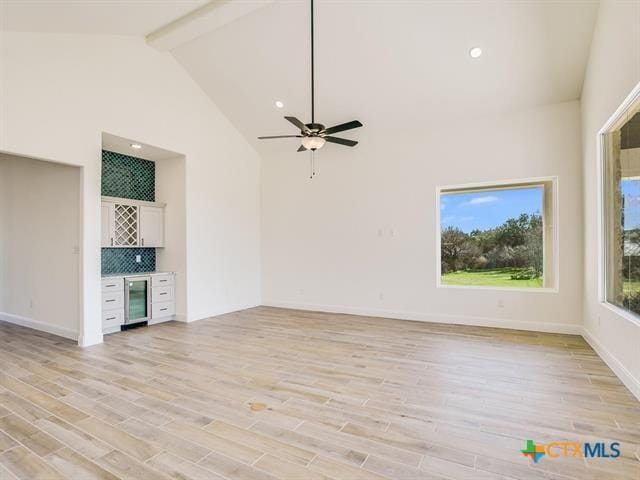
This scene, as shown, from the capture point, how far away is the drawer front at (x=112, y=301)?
5.18 metres

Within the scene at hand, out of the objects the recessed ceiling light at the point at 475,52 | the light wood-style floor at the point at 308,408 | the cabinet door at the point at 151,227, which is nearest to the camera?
the light wood-style floor at the point at 308,408

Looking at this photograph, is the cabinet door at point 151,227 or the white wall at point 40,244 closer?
the white wall at point 40,244

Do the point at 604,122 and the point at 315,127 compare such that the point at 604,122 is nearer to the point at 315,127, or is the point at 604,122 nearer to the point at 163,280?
the point at 315,127

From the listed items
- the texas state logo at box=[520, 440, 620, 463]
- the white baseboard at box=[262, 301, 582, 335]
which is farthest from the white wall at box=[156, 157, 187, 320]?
the texas state logo at box=[520, 440, 620, 463]

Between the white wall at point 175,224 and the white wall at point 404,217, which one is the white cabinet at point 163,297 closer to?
the white wall at point 175,224

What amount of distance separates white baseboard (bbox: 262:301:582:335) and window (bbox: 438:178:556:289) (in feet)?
1.84

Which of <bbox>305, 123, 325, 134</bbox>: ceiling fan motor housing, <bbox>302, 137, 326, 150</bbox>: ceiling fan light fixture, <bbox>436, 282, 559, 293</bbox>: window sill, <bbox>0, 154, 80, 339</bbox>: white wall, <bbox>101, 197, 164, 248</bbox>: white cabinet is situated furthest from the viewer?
<bbox>101, 197, 164, 248</bbox>: white cabinet

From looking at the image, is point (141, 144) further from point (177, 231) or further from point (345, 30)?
point (345, 30)

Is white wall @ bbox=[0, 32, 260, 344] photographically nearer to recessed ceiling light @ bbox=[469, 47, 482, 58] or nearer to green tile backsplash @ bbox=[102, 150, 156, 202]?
green tile backsplash @ bbox=[102, 150, 156, 202]

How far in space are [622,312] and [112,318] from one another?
6264 mm

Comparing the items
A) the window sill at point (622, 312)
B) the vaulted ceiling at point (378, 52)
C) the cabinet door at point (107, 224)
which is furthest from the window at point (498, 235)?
the cabinet door at point (107, 224)

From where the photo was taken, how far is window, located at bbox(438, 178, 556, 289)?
18.0 ft

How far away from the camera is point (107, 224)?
17.8 ft

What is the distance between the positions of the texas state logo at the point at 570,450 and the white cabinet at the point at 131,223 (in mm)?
5660
